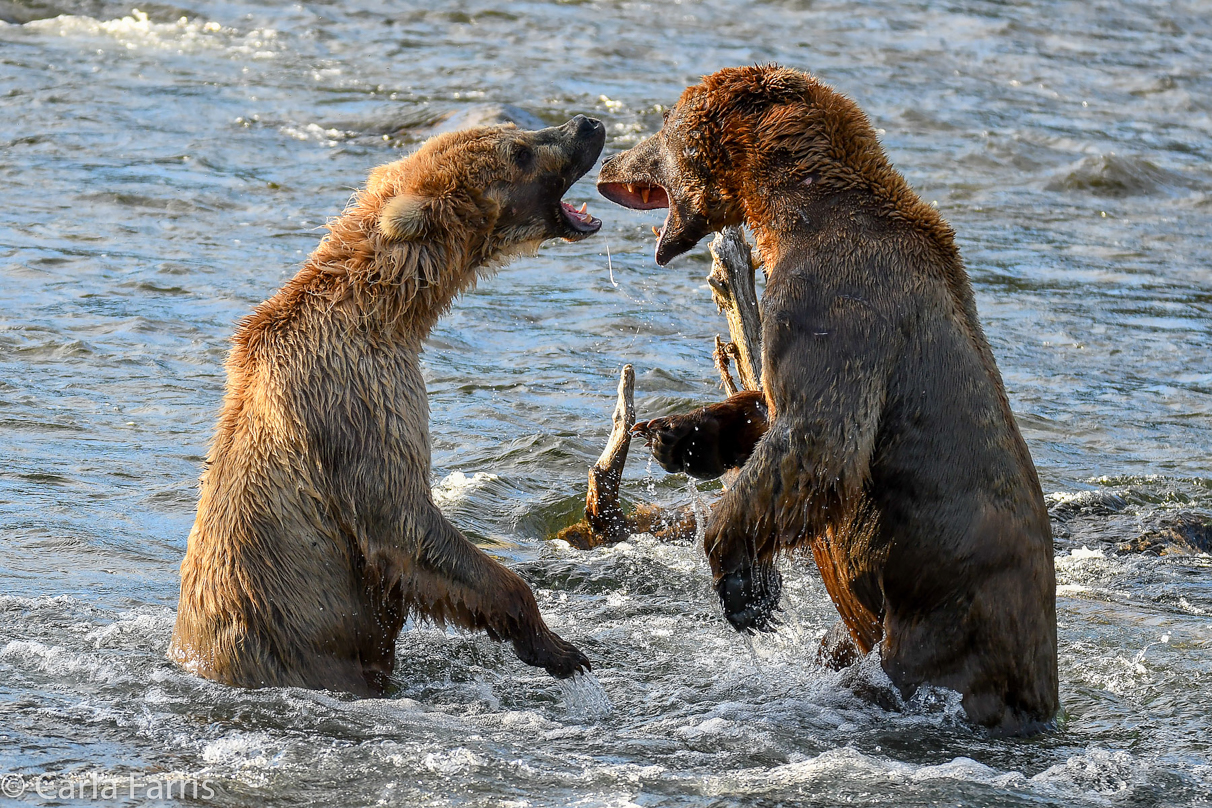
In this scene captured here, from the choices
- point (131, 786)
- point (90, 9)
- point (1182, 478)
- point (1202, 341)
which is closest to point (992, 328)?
point (1202, 341)

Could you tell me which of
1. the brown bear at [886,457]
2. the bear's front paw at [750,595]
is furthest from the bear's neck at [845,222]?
the bear's front paw at [750,595]

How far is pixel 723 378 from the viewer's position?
7305 millimetres

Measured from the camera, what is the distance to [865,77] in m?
18.0

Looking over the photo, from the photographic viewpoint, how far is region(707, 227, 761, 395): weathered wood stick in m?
7.10

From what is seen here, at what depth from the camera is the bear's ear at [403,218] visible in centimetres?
551

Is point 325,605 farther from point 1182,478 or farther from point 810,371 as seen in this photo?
point 1182,478

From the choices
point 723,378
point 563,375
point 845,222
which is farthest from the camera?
point 563,375

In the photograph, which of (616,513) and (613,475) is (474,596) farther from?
(616,513)

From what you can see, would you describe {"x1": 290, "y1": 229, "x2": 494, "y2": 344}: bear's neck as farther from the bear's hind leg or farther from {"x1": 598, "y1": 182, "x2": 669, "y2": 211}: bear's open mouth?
{"x1": 598, "y1": 182, "x2": 669, "y2": 211}: bear's open mouth

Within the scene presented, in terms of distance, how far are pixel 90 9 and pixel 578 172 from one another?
1466 cm

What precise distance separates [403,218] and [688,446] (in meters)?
1.47

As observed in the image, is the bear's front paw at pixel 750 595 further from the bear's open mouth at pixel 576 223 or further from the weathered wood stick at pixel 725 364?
the weathered wood stick at pixel 725 364

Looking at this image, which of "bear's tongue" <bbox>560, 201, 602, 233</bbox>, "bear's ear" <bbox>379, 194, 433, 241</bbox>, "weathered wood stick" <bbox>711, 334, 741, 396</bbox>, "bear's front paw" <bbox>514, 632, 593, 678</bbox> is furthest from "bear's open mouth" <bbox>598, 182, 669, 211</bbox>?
"bear's front paw" <bbox>514, 632, 593, 678</bbox>

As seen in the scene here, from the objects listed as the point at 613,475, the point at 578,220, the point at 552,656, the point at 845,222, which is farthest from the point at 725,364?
the point at 552,656
